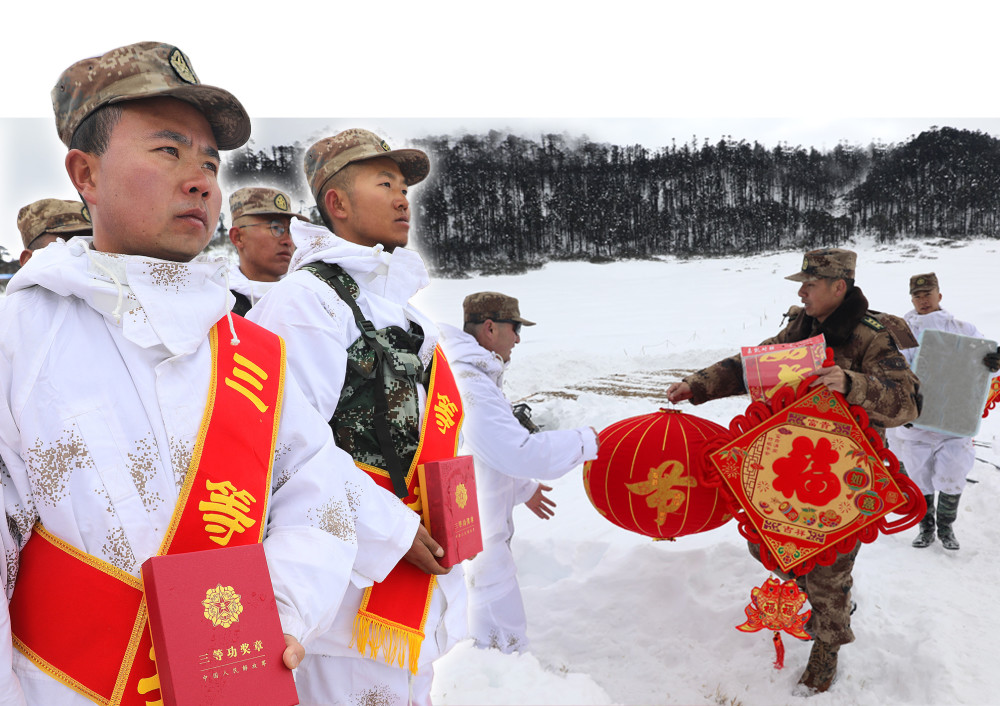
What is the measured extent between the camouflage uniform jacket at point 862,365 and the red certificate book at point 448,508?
2.07 meters

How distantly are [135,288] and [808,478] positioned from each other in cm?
300

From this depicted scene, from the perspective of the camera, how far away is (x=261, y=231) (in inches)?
136

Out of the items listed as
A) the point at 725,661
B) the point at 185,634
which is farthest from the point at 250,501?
the point at 725,661

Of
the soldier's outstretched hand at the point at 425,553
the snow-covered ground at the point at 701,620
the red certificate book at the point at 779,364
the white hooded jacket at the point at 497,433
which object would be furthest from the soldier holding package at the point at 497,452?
the soldier's outstretched hand at the point at 425,553

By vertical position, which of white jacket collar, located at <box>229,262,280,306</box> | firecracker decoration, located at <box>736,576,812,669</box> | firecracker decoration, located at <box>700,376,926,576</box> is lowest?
firecracker decoration, located at <box>736,576,812,669</box>

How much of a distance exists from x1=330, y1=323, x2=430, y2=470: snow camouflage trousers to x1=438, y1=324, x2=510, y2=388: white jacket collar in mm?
1435

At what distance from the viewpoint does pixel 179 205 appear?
1.22m

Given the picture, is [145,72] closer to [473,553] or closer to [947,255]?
[473,553]

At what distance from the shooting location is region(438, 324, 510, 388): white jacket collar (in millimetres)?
3311

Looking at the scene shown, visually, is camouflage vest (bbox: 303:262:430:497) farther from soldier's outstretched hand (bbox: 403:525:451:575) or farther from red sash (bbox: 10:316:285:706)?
red sash (bbox: 10:316:285:706)

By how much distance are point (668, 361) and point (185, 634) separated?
1125cm

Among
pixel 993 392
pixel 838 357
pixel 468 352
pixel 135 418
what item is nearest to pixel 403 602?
pixel 135 418

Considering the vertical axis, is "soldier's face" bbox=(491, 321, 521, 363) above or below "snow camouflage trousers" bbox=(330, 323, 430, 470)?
below

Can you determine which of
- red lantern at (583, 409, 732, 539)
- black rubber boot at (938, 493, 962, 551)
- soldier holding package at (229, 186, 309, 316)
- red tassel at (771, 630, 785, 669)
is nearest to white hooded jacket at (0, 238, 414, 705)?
red lantern at (583, 409, 732, 539)
